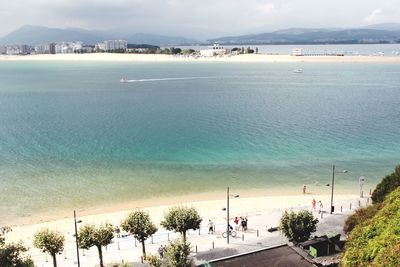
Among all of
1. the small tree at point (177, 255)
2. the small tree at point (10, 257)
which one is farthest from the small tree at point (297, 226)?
the small tree at point (10, 257)

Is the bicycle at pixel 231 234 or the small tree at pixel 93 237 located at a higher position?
the small tree at pixel 93 237

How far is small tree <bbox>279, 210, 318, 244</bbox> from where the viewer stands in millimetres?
25219

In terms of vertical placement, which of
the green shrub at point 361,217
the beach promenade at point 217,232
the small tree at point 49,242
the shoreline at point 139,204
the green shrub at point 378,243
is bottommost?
the shoreline at point 139,204

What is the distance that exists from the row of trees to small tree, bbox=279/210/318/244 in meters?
5.31

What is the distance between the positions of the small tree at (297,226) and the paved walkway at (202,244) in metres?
1.54

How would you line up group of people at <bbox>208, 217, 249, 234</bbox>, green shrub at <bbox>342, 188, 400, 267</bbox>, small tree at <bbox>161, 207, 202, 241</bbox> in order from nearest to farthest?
green shrub at <bbox>342, 188, 400, 267</bbox>, small tree at <bbox>161, 207, 202, 241</bbox>, group of people at <bbox>208, 217, 249, 234</bbox>

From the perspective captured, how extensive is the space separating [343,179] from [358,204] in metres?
10.1

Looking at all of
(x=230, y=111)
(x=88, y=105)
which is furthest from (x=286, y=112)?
(x=88, y=105)

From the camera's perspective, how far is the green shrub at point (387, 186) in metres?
27.8

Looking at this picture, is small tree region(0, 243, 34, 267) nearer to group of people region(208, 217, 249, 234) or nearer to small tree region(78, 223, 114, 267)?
small tree region(78, 223, 114, 267)

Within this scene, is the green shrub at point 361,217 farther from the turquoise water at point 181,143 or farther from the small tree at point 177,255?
the turquoise water at point 181,143

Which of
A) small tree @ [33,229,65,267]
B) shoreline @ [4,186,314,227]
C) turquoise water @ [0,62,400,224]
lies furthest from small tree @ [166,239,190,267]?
turquoise water @ [0,62,400,224]

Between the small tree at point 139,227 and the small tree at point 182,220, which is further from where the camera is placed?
the small tree at point 182,220

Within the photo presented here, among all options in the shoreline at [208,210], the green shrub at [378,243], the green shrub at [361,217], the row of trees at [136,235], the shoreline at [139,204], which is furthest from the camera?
the shoreline at [139,204]
